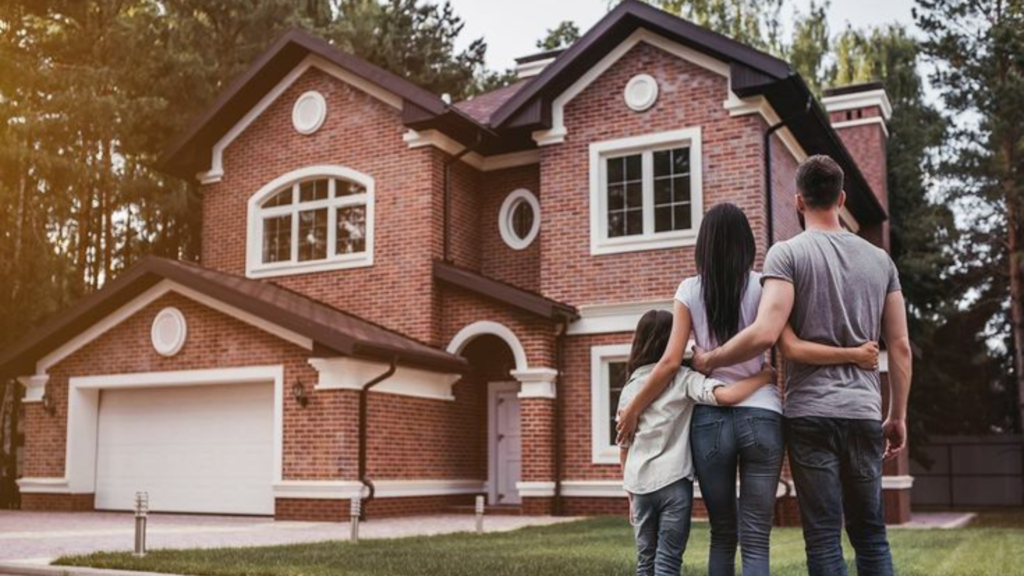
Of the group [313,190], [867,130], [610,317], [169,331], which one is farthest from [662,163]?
[169,331]

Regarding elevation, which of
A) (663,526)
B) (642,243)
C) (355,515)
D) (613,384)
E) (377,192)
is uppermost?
(377,192)

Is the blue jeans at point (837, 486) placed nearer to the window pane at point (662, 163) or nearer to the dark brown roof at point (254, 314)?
the dark brown roof at point (254, 314)

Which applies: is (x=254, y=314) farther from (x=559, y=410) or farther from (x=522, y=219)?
(x=522, y=219)

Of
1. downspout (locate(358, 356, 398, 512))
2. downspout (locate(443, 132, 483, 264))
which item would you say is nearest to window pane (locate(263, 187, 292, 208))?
downspout (locate(443, 132, 483, 264))

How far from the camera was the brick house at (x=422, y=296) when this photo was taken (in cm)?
1577

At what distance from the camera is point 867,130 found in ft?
73.5

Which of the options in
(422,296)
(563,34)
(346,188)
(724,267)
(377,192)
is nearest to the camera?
(724,267)

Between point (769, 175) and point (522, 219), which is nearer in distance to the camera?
point (769, 175)

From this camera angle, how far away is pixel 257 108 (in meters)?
19.4

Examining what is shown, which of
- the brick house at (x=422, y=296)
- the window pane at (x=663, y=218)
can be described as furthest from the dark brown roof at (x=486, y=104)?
the window pane at (x=663, y=218)

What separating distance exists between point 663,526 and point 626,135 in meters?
12.9

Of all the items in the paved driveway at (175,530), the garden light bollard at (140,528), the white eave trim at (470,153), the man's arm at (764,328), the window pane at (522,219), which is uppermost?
the white eave trim at (470,153)

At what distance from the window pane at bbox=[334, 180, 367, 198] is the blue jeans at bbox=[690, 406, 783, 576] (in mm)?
14600

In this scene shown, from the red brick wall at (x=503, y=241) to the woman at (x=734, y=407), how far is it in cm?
1362
